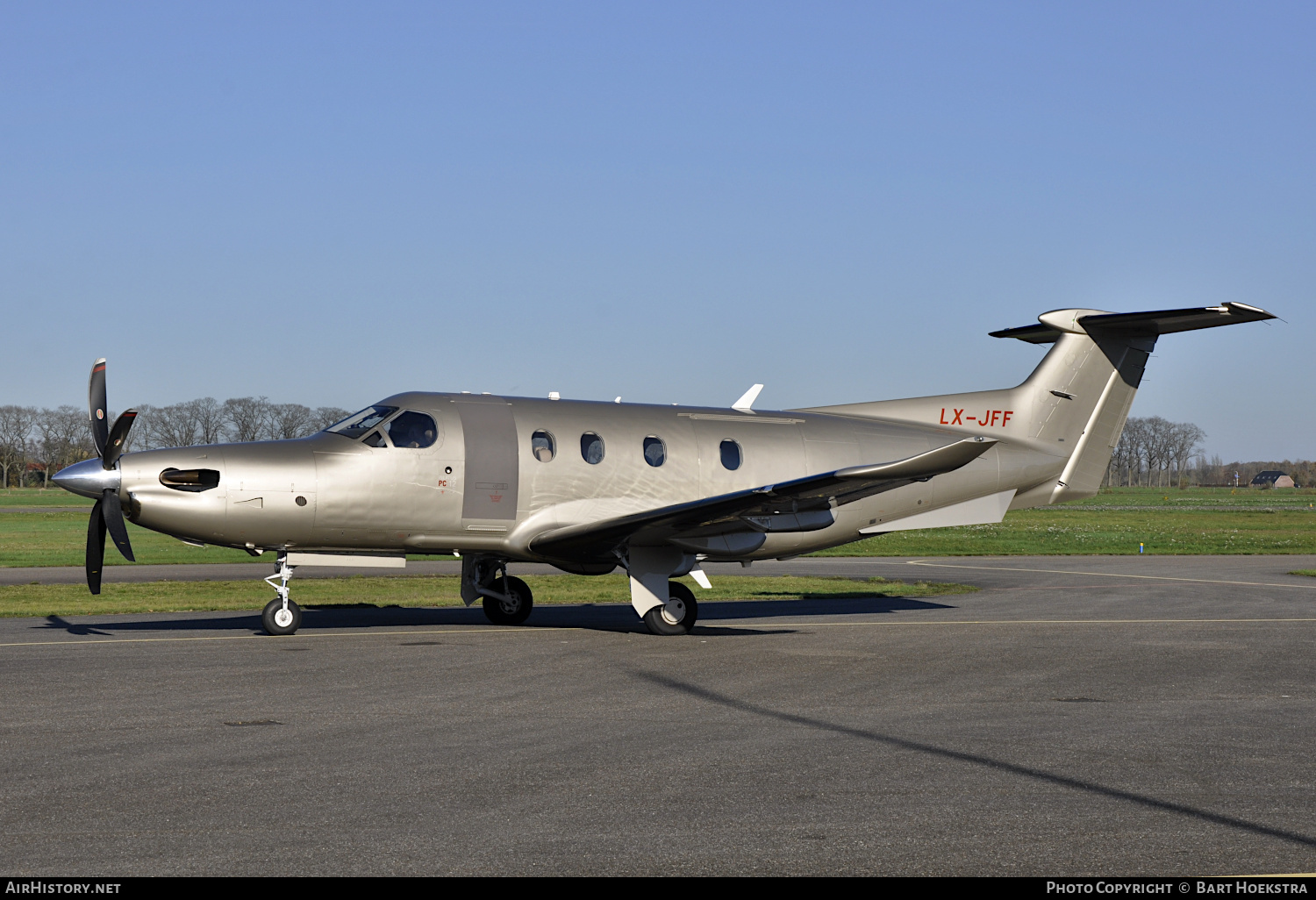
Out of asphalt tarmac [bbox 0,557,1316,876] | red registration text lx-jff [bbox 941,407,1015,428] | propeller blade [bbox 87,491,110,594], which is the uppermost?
red registration text lx-jff [bbox 941,407,1015,428]

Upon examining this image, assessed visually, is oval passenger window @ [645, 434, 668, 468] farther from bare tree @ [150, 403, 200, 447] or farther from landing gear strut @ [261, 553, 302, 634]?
bare tree @ [150, 403, 200, 447]

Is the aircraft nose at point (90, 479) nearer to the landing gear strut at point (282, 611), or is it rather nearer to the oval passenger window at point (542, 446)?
the landing gear strut at point (282, 611)

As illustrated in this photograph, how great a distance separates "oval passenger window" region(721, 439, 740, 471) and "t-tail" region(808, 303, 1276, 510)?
2543mm

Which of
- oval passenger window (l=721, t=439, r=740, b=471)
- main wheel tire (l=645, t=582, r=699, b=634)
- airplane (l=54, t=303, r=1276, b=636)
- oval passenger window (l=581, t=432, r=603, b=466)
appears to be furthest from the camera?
oval passenger window (l=721, t=439, r=740, b=471)

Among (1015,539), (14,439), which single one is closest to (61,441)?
(14,439)

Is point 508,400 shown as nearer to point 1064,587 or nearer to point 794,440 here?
point 794,440

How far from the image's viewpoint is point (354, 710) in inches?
438

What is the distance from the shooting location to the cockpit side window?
17891 mm

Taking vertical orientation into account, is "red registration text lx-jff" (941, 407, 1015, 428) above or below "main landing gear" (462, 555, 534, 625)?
above

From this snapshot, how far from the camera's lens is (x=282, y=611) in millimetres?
17234

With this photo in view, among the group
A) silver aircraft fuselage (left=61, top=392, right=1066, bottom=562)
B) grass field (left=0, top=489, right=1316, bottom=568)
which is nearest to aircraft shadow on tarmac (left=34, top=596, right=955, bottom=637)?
silver aircraft fuselage (left=61, top=392, right=1066, bottom=562)

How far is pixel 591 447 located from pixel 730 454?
2.55m

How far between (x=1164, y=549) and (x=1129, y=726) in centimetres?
3731

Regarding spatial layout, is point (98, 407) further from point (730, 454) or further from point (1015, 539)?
point (1015, 539)
